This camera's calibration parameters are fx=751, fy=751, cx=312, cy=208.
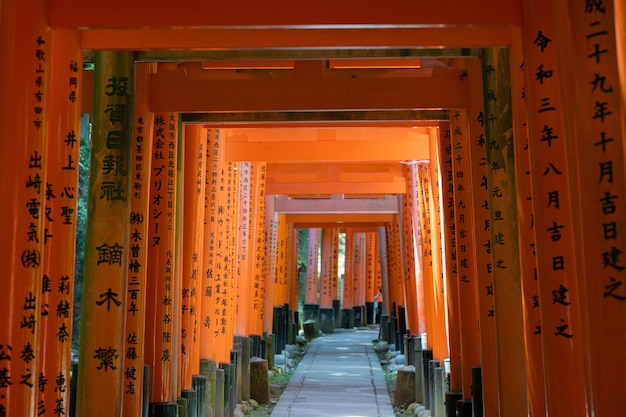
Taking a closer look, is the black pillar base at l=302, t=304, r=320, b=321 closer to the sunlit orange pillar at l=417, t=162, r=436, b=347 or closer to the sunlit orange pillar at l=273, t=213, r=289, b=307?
the sunlit orange pillar at l=273, t=213, r=289, b=307

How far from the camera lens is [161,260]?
6.86 meters

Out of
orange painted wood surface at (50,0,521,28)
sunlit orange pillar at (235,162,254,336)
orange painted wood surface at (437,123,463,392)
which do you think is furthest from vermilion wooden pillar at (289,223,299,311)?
orange painted wood surface at (50,0,521,28)

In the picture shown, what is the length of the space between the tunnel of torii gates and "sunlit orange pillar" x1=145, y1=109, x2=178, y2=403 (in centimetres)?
2

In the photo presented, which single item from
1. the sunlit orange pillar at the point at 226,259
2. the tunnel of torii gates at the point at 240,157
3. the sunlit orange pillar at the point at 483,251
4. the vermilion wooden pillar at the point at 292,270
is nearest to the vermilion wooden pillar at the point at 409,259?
the tunnel of torii gates at the point at 240,157

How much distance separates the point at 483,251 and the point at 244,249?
20.3 feet

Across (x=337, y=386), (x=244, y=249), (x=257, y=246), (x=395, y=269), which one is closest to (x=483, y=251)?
(x=244, y=249)

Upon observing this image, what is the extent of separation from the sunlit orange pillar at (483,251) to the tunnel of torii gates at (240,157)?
0.02m

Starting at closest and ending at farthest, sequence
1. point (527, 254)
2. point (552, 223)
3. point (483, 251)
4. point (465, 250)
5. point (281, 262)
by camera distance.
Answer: point (552, 223)
point (527, 254)
point (483, 251)
point (465, 250)
point (281, 262)

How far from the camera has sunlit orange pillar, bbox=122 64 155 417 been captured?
6.00 m

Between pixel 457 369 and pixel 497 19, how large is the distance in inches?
174

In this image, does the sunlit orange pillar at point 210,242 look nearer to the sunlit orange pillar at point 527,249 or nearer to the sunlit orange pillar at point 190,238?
the sunlit orange pillar at point 190,238

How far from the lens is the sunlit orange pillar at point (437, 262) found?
362 inches

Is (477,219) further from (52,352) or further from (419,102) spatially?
(52,352)

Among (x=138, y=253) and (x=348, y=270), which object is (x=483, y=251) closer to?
(x=138, y=253)
